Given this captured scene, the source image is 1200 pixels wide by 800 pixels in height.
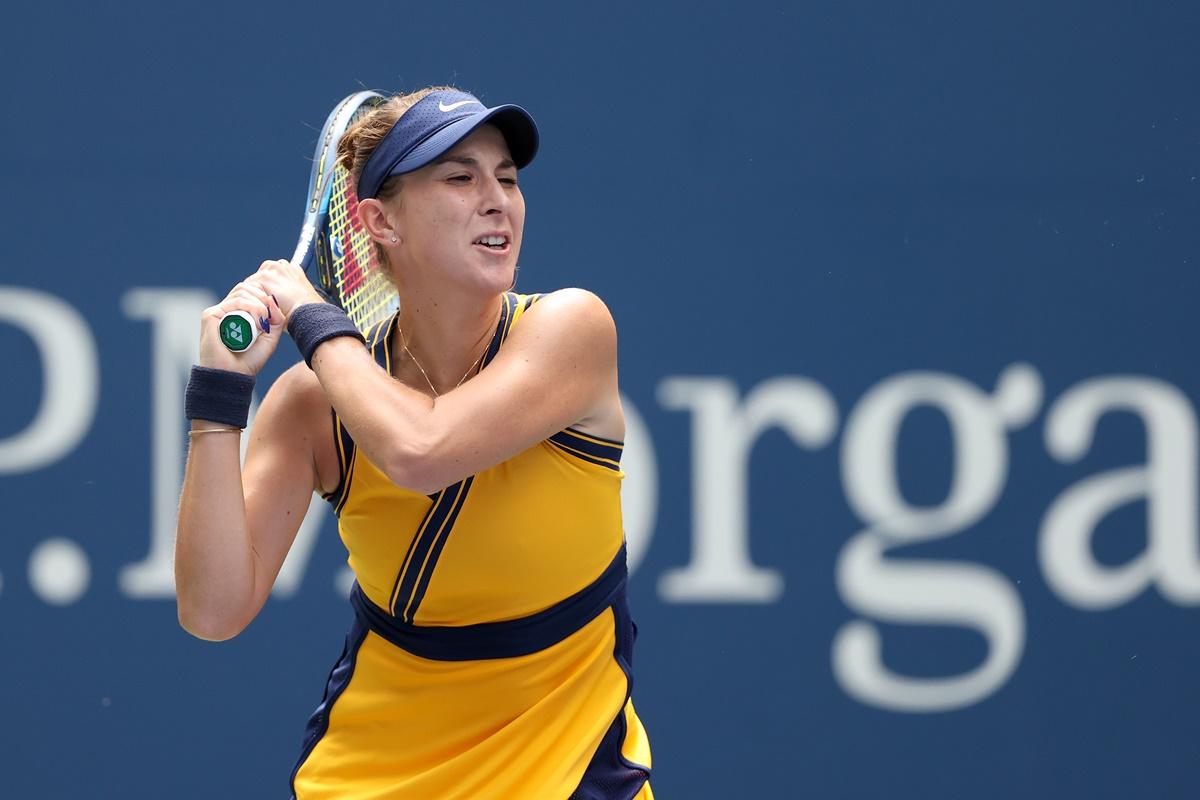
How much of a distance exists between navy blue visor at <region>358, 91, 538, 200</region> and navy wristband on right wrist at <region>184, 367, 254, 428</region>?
356mm

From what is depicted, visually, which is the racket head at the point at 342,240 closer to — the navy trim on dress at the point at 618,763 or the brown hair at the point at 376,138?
the brown hair at the point at 376,138

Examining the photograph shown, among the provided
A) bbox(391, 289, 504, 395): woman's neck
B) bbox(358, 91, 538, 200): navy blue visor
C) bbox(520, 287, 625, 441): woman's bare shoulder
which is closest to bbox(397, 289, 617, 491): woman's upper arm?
bbox(520, 287, 625, 441): woman's bare shoulder

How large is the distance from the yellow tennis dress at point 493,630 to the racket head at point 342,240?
280 mm

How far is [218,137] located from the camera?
3.58 metres

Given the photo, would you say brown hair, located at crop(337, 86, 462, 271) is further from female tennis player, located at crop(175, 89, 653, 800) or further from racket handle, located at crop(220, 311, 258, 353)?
racket handle, located at crop(220, 311, 258, 353)

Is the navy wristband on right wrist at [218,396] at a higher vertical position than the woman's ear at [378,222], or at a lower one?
lower

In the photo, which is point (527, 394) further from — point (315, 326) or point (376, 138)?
point (376, 138)

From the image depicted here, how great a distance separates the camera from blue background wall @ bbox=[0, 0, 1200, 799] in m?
3.55

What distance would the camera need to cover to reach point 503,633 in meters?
2.05

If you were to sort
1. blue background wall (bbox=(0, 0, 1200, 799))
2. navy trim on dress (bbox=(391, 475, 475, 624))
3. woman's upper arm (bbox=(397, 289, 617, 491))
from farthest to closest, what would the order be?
blue background wall (bbox=(0, 0, 1200, 799))
navy trim on dress (bbox=(391, 475, 475, 624))
woman's upper arm (bbox=(397, 289, 617, 491))

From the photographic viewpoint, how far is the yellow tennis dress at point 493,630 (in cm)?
201

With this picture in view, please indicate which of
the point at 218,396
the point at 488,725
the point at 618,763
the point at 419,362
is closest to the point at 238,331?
the point at 218,396

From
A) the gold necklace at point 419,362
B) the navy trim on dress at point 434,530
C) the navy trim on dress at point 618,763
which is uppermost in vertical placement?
the gold necklace at point 419,362

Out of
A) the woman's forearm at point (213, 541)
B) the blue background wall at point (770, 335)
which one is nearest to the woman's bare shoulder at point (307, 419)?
the woman's forearm at point (213, 541)
